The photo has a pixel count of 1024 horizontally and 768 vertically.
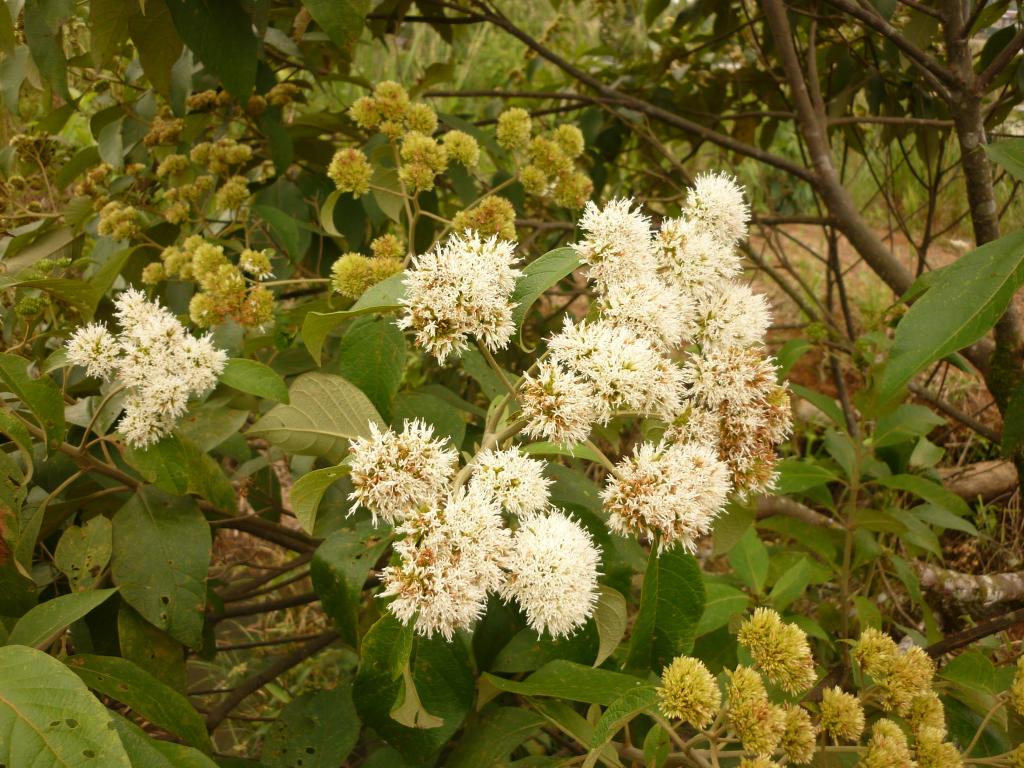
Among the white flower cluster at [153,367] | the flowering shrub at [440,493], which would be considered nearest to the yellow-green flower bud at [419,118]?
the flowering shrub at [440,493]

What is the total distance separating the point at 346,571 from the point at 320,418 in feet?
0.64

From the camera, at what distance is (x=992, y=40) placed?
6.21 feet

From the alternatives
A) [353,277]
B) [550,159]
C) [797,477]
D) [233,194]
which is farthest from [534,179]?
[797,477]

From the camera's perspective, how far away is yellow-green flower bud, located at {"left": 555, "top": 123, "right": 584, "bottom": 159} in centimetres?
154


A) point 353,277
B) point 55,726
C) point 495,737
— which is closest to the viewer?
point 55,726

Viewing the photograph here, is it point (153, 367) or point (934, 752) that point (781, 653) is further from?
point (153, 367)

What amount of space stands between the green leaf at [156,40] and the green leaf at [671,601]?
124 centimetres

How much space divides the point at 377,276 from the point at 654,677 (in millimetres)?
662

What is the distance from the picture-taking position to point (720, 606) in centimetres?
139

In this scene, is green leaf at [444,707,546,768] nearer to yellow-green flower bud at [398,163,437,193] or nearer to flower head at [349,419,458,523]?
flower head at [349,419,458,523]

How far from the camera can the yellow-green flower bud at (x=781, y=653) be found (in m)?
0.91

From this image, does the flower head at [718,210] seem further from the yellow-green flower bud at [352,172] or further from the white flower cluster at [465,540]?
the yellow-green flower bud at [352,172]

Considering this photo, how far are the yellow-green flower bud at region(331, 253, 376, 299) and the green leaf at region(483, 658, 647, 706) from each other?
0.57 meters

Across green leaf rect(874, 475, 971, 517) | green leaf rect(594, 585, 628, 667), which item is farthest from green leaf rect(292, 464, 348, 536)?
green leaf rect(874, 475, 971, 517)
